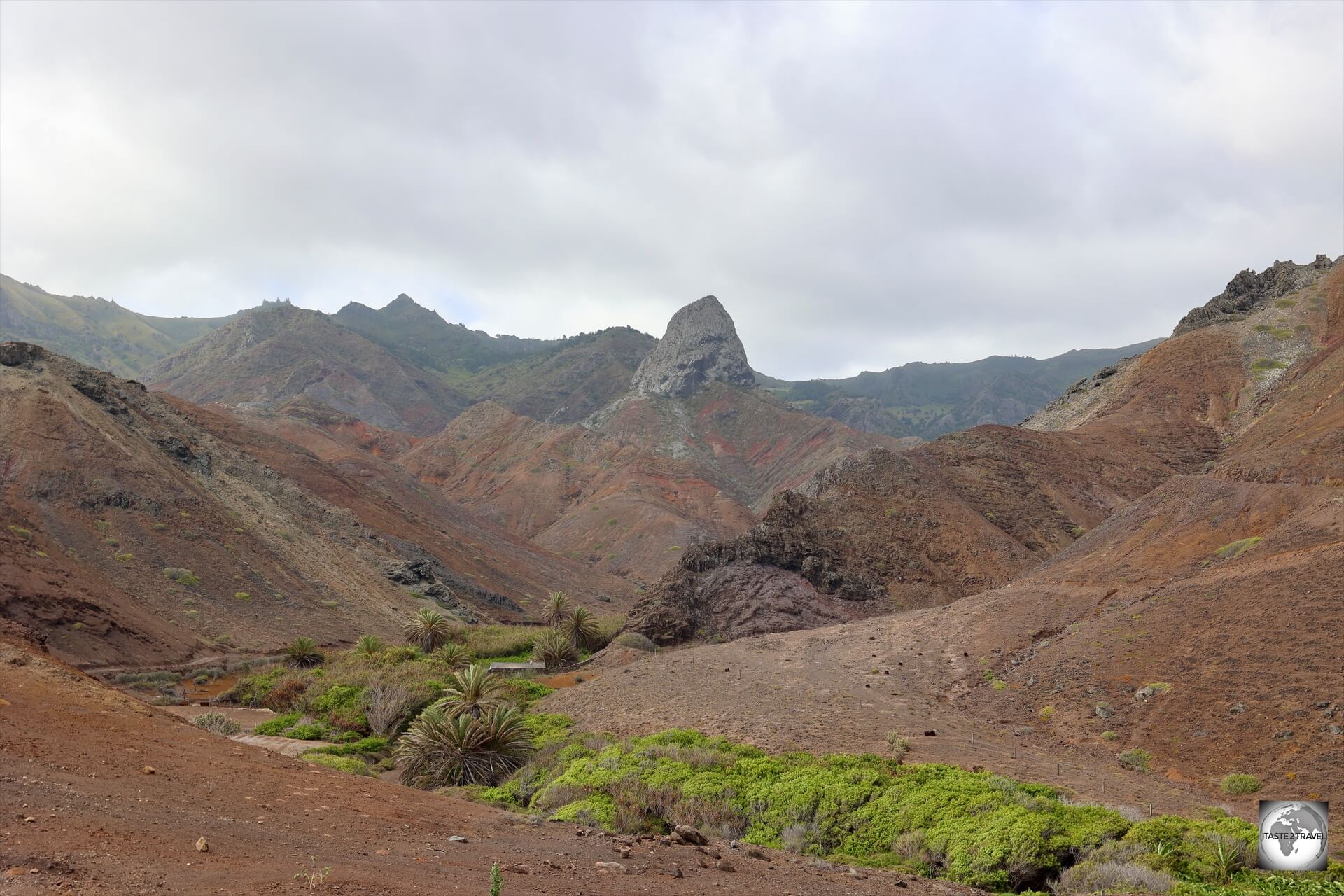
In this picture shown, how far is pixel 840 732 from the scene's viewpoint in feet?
53.4

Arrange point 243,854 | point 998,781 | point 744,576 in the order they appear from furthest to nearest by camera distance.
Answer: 1. point 744,576
2. point 998,781
3. point 243,854

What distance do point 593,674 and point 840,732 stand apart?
1322cm

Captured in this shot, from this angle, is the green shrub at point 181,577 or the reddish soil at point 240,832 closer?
the reddish soil at point 240,832

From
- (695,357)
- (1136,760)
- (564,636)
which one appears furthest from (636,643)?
(695,357)

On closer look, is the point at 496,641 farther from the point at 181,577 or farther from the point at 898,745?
the point at 898,745

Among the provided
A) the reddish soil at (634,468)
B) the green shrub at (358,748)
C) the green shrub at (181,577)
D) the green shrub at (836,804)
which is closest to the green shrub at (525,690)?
the green shrub at (358,748)

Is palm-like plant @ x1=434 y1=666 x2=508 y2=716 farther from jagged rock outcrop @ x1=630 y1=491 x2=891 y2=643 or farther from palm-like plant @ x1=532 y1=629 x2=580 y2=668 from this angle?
jagged rock outcrop @ x1=630 y1=491 x2=891 y2=643

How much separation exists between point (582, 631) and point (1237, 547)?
22.5 meters

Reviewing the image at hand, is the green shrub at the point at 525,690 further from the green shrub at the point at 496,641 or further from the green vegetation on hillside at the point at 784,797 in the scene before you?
the green shrub at the point at 496,641

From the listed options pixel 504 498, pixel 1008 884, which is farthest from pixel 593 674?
pixel 504 498

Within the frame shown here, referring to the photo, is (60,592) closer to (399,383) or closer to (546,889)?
(546,889)

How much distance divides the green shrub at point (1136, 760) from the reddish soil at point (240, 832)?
7.11 metres

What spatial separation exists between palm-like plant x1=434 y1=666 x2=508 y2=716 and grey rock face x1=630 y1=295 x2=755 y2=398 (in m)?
131

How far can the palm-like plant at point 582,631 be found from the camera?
3344cm
